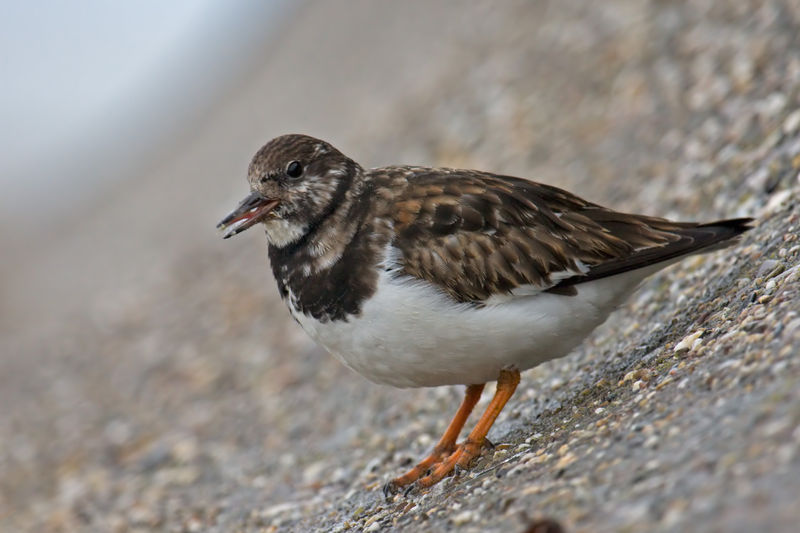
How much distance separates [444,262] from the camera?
175 inches

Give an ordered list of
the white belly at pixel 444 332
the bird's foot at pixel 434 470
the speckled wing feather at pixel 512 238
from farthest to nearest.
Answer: the bird's foot at pixel 434 470
the speckled wing feather at pixel 512 238
the white belly at pixel 444 332

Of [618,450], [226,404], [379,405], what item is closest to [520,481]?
[618,450]

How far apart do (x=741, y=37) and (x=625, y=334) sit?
11.9ft

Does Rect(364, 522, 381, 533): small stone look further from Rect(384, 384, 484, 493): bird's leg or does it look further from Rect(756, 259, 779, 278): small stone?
Rect(756, 259, 779, 278): small stone

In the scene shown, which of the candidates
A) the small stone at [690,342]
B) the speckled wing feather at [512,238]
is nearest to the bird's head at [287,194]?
the speckled wing feather at [512,238]

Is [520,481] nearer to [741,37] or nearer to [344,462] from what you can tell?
[344,462]

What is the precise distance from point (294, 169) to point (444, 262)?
91cm

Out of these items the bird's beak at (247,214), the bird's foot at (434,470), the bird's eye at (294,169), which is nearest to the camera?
the bird's foot at (434,470)

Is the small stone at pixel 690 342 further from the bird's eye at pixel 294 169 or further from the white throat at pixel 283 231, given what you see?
the bird's eye at pixel 294 169

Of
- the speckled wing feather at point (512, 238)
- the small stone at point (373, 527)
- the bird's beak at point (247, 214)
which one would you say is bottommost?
the small stone at point (373, 527)

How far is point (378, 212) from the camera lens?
4.63m

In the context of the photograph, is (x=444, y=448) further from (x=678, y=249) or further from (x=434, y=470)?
(x=678, y=249)

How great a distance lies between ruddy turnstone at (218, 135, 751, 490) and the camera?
4.33 m

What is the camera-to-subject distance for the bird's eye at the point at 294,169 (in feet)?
15.8
